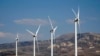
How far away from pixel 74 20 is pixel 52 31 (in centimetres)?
1248

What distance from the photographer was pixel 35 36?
79062 millimetres

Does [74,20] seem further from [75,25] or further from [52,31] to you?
[52,31]

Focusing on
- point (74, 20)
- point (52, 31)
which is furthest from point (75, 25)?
point (52, 31)

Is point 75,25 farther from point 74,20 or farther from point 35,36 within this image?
point 35,36

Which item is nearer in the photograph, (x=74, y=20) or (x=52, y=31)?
(x=74, y=20)

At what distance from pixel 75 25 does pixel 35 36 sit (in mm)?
18627

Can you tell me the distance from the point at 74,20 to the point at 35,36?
17341mm

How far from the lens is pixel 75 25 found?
6334 centimetres

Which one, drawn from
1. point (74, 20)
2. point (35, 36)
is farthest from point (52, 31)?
point (74, 20)

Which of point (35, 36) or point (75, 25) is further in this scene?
point (35, 36)

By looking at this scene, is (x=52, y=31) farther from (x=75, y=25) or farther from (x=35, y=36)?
(x=75, y=25)

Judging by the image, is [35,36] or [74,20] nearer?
[74,20]
